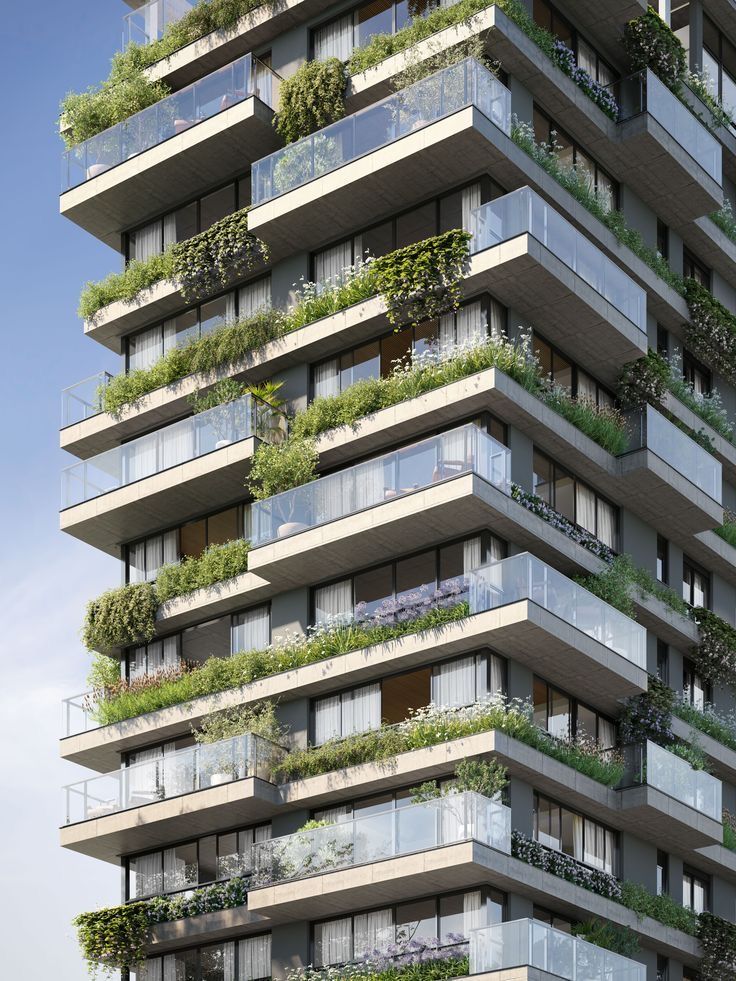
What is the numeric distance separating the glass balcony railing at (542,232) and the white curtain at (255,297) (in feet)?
23.1

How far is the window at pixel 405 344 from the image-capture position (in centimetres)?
4253

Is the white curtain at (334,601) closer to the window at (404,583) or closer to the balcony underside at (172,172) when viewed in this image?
the window at (404,583)

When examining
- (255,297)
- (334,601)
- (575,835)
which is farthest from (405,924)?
(255,297)

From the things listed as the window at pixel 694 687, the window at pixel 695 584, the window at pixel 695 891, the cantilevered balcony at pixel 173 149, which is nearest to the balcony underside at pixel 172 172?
the cantilevered balcony at pixel 173 149

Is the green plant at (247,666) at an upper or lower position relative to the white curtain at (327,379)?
lower

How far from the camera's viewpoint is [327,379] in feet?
149

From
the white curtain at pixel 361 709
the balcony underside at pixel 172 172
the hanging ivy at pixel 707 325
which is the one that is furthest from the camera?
the hanging ivy at pixel 707 325

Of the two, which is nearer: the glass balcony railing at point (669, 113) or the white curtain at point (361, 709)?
the white curtain at point (361, 709)

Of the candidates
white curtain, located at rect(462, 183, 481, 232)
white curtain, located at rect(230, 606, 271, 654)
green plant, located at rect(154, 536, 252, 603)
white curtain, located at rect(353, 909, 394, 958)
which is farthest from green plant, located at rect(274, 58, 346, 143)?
white curtain, located at rect(353, 909, 394, 958)

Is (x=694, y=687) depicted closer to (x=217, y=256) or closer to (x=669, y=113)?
(x=669, y=113)

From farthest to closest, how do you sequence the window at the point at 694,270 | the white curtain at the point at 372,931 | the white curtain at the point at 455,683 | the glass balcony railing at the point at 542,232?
the window at the point at 694,270
the glass balcony railing at the point at 542,232
the white curtain at the point at 455,683
the white curtain at the point at 372,931

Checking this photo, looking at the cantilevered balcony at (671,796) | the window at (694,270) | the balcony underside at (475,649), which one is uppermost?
the window at (694,270)

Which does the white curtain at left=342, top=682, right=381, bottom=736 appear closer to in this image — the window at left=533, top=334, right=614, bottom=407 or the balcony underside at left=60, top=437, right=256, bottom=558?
the balcony underside at left=60, top=437, right=256, bottom=558

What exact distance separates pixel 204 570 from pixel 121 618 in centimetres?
251
